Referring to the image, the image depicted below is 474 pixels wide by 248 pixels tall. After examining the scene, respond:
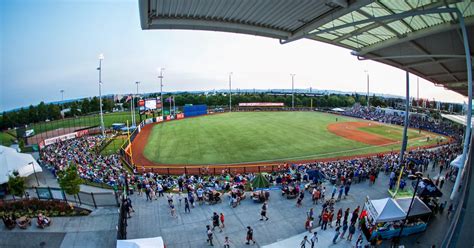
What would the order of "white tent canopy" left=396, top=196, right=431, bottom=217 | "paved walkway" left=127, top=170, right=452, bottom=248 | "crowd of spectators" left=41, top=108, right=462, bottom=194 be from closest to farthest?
"paved walkway" left=127, top=170, right=452, bottom=248 < "white tent canopy" left=396, top=196, right=431, bottom=217 < "crowd of spectators" left=41, top=108, right=462, bottom=194

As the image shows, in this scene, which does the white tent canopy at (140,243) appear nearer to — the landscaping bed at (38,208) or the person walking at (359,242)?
the landscaping bed at (38,208)

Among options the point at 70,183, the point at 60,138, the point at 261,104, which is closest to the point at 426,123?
the point at 261,104

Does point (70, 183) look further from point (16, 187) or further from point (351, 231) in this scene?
point (351, 231)

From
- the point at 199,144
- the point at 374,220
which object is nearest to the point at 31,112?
the point at 199,144

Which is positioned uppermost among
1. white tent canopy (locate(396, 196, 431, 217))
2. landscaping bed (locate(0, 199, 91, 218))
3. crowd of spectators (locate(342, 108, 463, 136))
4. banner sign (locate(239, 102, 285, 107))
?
banner sign (locate(239, 102, 285, 107))

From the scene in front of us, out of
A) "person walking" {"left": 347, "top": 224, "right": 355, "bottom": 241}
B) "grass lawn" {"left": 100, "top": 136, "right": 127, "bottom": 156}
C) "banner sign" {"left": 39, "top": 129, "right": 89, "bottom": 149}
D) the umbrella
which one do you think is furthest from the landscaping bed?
"banner sign" {"left": 39, "top": 129, "right": 89, "bottom": 149}

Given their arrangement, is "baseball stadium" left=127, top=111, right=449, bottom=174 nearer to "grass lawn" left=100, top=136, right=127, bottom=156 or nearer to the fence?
"grass lawn" left=100, top=136, right=127, bottom=156
